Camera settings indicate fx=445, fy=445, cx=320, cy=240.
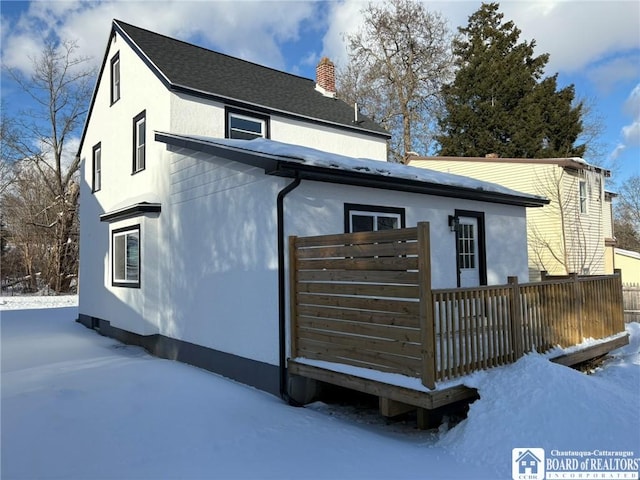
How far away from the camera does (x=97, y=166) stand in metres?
13.5

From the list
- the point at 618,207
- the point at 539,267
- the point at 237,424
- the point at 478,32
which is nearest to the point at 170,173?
the point at 237,424

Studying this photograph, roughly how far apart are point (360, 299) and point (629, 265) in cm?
2076

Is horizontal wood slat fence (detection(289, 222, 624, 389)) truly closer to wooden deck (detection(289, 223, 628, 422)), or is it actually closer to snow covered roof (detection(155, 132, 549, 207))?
wooden deck (detection(289, 223, 628, 422))

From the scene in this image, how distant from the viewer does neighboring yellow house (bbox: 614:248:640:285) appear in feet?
66.6

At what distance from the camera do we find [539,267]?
17203mm

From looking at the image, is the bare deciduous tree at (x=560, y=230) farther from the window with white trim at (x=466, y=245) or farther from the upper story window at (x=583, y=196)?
the window with white trim at (x=466, y=245)

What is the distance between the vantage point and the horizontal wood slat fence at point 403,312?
4613 mm

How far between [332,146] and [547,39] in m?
23.1

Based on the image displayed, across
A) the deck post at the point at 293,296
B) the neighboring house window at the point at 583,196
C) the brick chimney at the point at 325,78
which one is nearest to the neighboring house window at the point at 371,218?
the deck post at the point at 293,296

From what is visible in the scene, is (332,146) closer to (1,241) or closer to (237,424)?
(237,424)

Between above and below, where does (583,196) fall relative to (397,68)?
below

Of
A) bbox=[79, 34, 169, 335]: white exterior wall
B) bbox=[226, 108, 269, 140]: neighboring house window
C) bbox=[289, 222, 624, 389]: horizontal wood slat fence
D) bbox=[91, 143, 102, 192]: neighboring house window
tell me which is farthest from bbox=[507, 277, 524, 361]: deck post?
bbox=[91, 143, 102, 192]: neighboring house window

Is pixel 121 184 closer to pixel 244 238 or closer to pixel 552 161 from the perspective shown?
pixel 244 238

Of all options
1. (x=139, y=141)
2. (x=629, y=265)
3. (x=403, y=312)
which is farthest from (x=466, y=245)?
(x=629, y=265)
